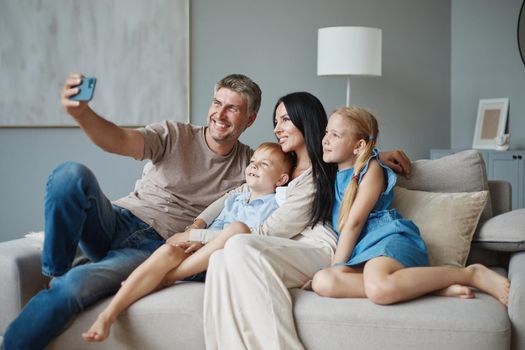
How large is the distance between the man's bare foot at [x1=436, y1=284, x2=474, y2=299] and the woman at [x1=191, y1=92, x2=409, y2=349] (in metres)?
0.43

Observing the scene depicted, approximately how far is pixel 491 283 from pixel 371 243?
42 centimetres

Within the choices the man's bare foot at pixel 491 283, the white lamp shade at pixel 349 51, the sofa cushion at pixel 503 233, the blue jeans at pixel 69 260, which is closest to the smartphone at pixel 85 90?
the blue jeans at pixel 69 260

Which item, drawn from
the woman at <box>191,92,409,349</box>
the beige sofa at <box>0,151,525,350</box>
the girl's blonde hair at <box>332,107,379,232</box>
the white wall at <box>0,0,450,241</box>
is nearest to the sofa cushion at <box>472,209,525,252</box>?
the beige sofa at <box>0,151,525,350</box>

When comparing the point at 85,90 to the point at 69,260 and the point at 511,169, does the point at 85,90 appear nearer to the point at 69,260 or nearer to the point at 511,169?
the point at 69,260

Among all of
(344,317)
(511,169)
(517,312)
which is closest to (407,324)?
(344,317)

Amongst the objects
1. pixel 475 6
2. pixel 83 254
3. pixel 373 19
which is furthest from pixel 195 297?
pixel 475 6

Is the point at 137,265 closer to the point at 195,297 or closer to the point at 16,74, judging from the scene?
the point at 195,297

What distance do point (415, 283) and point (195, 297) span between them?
0.70m

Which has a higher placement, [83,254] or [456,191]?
[456,191]

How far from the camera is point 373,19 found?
523cm

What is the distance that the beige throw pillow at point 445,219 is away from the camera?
2.57 m

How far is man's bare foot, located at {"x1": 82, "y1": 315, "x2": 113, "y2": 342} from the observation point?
2.17 metres

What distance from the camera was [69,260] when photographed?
2.39 m

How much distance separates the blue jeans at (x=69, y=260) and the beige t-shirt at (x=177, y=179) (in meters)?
0.25
